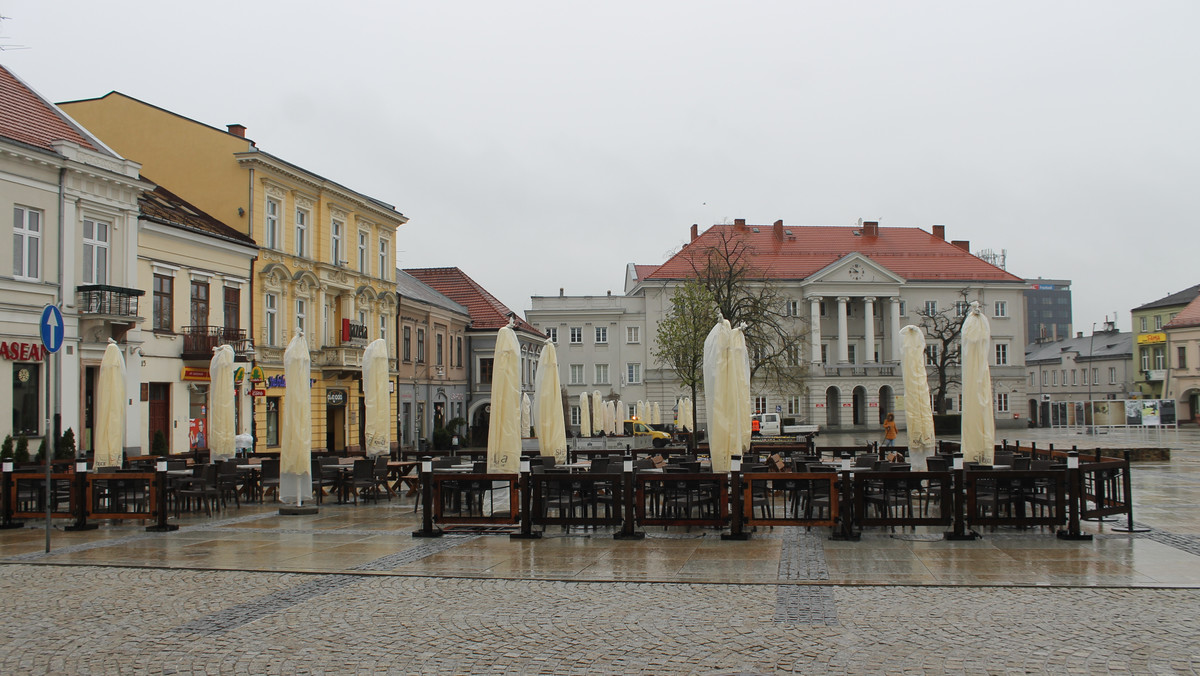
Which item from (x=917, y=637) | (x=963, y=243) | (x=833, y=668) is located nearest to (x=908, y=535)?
(x=917, y=637)

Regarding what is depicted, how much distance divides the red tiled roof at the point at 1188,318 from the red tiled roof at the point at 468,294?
55279mm

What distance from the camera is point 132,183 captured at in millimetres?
23578

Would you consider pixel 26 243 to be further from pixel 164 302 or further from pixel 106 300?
pixel 164 302

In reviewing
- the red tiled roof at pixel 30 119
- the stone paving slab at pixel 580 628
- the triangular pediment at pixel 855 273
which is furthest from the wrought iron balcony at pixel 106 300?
the triangular pediment at pixel 855 273

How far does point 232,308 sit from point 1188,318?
74531mm

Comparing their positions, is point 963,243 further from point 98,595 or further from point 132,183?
point 98,595

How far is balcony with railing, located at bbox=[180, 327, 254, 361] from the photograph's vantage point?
90.5 feet

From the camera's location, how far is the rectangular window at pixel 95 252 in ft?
73.9

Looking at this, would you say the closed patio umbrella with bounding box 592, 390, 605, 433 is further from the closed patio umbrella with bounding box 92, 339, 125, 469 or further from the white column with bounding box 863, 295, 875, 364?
the white column with bounding box 863, 295, 875, 364

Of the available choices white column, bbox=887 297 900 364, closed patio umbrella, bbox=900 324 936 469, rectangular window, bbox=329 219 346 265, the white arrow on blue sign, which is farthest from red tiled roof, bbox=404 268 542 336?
the white arrow on blue sign

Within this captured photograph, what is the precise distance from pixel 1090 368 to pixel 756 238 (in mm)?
34053

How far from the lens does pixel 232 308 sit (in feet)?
99.0

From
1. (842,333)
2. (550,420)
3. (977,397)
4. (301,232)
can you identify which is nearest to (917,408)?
(977,397)

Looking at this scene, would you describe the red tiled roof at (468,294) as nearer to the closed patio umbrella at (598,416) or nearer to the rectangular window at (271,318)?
the closed patio umbrella at (598,416)
